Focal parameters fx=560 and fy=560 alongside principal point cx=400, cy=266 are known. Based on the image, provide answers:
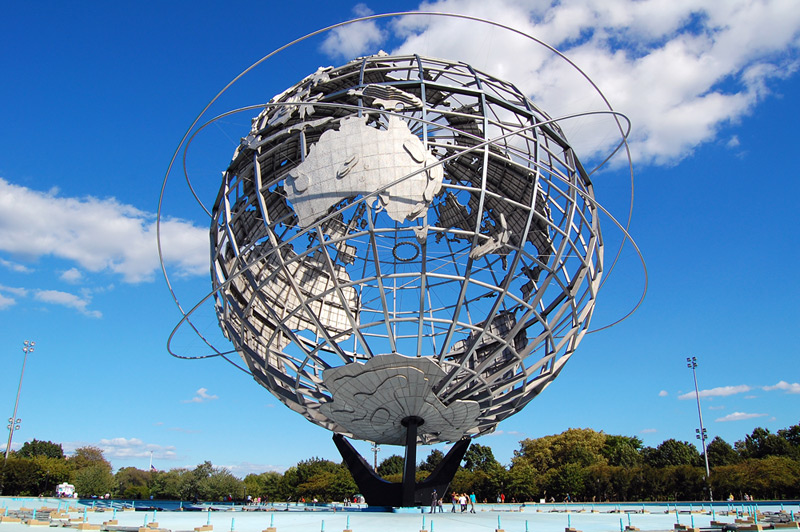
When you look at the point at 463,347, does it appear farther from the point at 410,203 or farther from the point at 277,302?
the point at 410,203

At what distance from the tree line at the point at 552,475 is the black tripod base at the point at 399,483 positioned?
30.4m

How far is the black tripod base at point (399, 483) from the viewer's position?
2348cm

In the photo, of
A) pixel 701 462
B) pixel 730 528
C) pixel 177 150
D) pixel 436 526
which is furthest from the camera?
pixel 701 462

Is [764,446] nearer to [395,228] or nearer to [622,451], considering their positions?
[622,451]

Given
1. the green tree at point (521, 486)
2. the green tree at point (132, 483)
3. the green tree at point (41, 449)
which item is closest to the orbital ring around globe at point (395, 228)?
the green tree at point (521, 486)

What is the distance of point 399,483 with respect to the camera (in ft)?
79.9

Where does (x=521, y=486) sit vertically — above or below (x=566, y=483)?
below

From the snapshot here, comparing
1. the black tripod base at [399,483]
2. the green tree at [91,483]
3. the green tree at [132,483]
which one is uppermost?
the black tripod base at [399,483]

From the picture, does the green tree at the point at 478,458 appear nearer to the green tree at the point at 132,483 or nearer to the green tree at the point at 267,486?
the green tree at the point at 267,486

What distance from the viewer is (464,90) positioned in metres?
20.9

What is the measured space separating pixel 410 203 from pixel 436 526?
32.9ft

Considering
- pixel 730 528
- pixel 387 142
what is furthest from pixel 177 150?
pixel 730 528

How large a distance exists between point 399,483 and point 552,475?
118 feet

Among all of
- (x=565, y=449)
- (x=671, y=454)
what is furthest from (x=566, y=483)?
(x=671, y=454)
